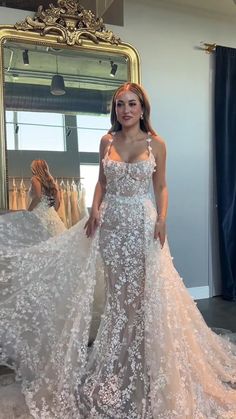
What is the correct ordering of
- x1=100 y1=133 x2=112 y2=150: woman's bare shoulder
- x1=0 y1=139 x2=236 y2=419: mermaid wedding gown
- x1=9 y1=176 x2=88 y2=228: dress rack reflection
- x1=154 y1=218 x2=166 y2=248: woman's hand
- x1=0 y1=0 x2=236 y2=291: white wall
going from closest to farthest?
1. x1=0 y1=139 x2=236 y2=419: mermaid wedding gown
2. x1=154 y1=218 x2=166 y2=248: woman's hand
3. x1=100 y1=133 x2=112 y2=150: woman's bare shoulder
4. x1=9 y1=176 x2=88 y2=228: dress rack reflection
5. x1=0 y1=0 x2=236 y2=291: white wall

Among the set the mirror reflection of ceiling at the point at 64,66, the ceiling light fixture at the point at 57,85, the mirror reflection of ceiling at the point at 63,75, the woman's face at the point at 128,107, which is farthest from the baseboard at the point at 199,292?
the woman's face at the point at 128,107

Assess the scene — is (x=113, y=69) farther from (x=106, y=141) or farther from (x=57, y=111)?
(x=106, y=141)

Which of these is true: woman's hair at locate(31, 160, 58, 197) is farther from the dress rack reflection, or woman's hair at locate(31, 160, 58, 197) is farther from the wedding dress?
the wedding dress

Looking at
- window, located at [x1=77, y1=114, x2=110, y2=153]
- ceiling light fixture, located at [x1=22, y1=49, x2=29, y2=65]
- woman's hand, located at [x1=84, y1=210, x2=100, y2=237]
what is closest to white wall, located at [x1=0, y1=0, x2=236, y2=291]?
window, located at [x1=77, y1=114, x2=110, y2=153]

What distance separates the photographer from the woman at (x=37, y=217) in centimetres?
253

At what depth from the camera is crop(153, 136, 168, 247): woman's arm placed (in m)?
2.12

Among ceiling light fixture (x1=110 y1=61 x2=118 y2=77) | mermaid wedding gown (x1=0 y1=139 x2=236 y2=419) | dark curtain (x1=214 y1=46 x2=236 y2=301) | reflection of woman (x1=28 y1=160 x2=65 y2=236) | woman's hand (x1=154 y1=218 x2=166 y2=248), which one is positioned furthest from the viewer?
dark curtain (x1=214 y1=46 x2=236 y2=301)

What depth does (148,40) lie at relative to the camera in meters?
3.98

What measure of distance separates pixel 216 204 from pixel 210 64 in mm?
1391

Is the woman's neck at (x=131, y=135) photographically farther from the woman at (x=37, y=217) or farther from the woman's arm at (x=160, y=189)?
the woman at (x=37, y=217)

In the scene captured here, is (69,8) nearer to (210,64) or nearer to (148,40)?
(148,40)

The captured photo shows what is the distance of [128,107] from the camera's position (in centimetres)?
213

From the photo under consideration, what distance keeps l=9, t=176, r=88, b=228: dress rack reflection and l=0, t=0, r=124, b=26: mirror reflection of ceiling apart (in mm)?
1484

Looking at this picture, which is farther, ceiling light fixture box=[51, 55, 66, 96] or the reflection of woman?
ceiling light fixture box=[51, 55, 66, 96]
